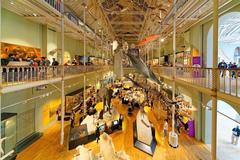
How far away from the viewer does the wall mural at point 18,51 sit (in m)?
9.75

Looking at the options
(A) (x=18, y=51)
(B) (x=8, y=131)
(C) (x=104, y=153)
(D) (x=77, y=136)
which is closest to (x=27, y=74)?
(C) (x=104, y=153)

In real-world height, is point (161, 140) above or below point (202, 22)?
below

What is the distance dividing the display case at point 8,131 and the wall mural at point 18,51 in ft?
8.62

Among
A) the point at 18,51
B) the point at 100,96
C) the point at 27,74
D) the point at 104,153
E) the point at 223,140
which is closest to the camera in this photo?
the point at 104,153

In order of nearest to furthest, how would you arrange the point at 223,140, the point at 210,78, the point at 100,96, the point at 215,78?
the point at 215,78 → the point at 210,78 → the point at 223,140 → the point at 100,96

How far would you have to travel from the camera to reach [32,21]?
12.3m

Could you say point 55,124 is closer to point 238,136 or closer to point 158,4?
point 158,4

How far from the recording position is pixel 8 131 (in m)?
9.74

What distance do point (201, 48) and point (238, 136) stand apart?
18.4ft

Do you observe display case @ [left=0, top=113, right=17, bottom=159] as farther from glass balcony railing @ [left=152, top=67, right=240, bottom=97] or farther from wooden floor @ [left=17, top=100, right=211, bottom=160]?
glass balcony railing @ [left=152, top=67, right=240, bottom=97]

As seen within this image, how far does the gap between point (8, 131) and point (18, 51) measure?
395cm

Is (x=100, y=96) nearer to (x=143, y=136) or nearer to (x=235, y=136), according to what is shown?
(x=143, y=136)

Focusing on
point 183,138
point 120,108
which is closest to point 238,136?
point 183,138

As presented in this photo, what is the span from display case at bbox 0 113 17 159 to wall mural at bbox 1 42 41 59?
263 cm
